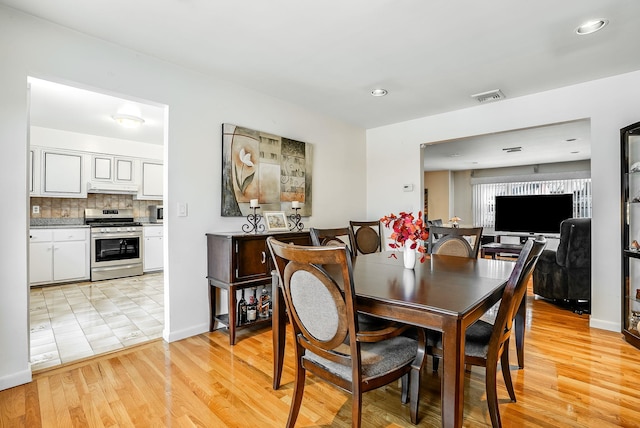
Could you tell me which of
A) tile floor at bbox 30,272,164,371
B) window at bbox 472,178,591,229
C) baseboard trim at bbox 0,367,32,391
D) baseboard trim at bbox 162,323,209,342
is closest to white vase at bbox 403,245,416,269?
baseboard trim at bbox 162,323,209,342

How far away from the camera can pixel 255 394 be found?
1.96 metres

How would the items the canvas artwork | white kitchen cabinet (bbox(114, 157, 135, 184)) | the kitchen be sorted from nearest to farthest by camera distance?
the canvas artwork < the kitchen < white kitchen cabinet (bbox(114, 157, 135, 184))

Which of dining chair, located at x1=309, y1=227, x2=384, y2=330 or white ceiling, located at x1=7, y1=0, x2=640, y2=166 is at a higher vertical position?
white ceiling, located at x1=7, y1=0, x2=640, y2=166

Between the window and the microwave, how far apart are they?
25.4 feet

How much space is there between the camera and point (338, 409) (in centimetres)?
179

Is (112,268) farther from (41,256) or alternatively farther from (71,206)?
(71,206)

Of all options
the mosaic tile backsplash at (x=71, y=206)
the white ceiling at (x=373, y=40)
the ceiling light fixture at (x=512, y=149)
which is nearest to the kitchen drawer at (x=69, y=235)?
the mosaic tile backsplash at (x=71, y=206)

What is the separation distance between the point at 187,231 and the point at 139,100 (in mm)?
1127

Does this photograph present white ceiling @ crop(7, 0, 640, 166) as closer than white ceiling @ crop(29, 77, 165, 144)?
Yes

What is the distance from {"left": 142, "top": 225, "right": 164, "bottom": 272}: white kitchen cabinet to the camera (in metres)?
5.70

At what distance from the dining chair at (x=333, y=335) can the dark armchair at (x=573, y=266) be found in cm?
304

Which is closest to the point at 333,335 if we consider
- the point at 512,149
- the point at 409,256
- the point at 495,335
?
the point at 495,335

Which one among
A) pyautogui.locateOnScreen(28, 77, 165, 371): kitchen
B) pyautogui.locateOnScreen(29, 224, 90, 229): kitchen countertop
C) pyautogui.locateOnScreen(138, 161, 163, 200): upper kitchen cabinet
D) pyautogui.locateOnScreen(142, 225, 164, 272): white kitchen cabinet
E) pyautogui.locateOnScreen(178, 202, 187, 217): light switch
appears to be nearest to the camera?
pyautogui.locateOnScreen(178, 202, 187, 217): light switch

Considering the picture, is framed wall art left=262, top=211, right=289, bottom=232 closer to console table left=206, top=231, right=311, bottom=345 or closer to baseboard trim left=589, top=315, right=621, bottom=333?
console table left=206, top=231, right=311, bottom=345
